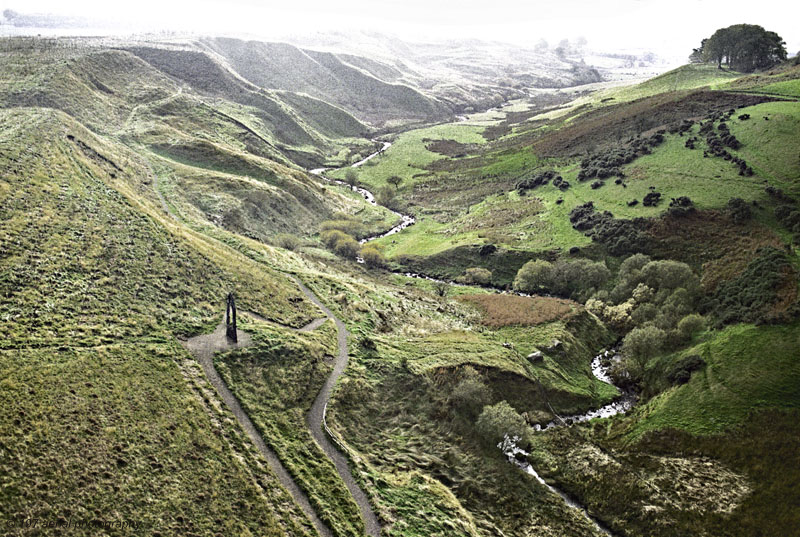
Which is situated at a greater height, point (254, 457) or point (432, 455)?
point (254, 457)

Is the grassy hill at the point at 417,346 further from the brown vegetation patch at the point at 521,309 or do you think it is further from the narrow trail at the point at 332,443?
the narrow trail at the point at 332,443

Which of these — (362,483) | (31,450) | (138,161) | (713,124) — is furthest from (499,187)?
(31,450)

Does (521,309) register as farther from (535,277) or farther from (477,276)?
(477,276)

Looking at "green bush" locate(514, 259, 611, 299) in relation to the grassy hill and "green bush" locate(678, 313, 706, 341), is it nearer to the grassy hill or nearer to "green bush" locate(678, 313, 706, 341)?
the grassy hill

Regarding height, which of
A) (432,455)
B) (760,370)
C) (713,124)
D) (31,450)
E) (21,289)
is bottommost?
(432,455)

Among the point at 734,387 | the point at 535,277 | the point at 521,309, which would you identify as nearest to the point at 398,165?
the point at 535,277

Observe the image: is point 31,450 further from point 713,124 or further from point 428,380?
point 713,124

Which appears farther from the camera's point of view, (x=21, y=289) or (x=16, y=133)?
(x=16, y=133)
